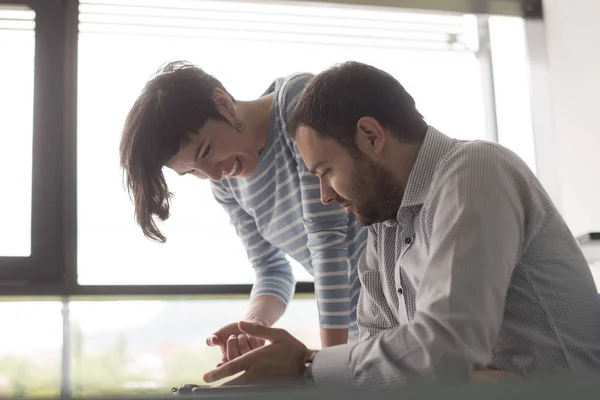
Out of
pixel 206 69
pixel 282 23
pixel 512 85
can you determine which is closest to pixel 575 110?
pixel 512 85

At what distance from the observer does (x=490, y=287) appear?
0.98 m

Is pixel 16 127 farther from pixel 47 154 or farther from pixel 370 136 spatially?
pixel 370 136

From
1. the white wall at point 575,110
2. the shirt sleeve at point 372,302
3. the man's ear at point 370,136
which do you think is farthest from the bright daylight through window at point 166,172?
the man's ear at point 370,136

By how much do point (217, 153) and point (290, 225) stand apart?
0.26m

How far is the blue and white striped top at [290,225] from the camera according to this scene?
1.53 meters

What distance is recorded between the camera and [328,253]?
1.53 meters

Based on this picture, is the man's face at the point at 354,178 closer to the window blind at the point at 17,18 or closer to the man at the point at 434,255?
the man at the point at 434,255

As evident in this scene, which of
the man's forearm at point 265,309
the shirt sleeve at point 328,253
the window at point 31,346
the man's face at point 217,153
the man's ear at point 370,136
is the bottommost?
the window at point 31,346

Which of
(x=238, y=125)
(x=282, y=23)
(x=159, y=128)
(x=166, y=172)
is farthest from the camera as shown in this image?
(x=282, y=23)

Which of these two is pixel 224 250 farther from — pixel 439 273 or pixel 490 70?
pixel 439 273

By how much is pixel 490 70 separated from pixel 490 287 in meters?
2.18

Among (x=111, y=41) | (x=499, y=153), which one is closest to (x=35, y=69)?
(x=111, y=41)

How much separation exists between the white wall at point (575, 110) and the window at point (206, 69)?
31 centimetres

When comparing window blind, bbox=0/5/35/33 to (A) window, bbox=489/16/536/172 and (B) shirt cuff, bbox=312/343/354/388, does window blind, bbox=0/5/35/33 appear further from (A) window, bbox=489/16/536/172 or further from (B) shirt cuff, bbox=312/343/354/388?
(B) shirt cuff, bbox=312/343/354/388
